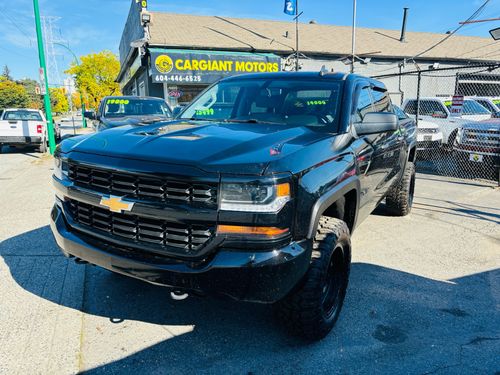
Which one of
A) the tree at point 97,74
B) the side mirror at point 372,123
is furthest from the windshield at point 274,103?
the tree at point 97,74

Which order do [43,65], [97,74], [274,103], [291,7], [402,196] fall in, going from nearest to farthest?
[274,103] < [402,196] < [43,65] < [291,7] < [97,74]

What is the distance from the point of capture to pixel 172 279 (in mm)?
2137

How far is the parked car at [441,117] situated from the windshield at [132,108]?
771cm

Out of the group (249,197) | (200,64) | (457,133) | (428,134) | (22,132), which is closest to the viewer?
(249,197)

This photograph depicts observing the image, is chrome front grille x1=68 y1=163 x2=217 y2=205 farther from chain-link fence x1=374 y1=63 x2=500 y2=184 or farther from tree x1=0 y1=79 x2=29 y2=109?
tree x1=0 y1=79 x2=29 y2=109

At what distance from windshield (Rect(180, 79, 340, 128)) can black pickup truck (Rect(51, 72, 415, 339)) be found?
3cm

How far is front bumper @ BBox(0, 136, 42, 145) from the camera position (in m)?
12.9

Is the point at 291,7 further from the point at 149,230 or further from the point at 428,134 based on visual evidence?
the point at 149,230

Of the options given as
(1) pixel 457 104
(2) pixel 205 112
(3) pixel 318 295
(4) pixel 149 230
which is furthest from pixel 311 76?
(1) pixel 457 104

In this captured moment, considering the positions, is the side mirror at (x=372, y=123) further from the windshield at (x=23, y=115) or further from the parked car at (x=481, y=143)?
the windshield at (x=23, y=115)

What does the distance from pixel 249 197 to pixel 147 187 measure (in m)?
0.60

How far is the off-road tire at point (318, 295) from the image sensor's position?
236cm

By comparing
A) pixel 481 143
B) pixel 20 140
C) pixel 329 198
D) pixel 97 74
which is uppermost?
pixel 97 74

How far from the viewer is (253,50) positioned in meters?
19.6
